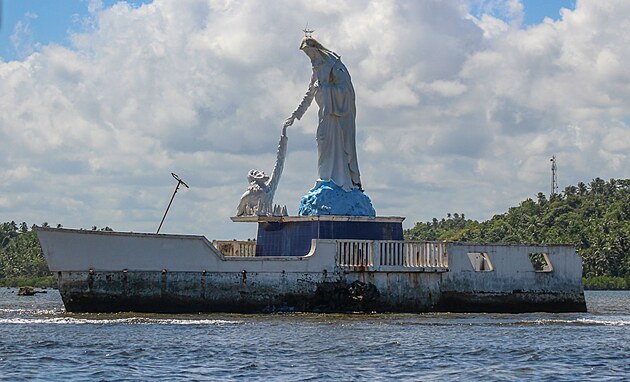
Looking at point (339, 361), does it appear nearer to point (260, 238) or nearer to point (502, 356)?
point (502, 356)

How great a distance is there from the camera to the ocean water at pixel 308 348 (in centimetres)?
2792

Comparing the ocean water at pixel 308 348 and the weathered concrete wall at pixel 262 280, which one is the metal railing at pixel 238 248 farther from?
the ocean water at pixel 308 348

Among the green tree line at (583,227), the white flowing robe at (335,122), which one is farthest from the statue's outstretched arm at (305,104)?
the green tree line at (583,227)

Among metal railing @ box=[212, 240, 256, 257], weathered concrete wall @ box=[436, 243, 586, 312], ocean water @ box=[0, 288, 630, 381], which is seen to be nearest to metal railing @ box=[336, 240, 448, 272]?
weathered concrete wall @ box=[436, 243, 586, 312]

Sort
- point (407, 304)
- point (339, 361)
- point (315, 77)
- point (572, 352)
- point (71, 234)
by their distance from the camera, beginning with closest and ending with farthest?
point (339, 361), point (572, 352), point (71, 234), point (407, 304), point (315, 77)

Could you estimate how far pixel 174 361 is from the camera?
97.0 ft

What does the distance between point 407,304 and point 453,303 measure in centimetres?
166

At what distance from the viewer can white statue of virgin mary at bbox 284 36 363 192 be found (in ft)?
154

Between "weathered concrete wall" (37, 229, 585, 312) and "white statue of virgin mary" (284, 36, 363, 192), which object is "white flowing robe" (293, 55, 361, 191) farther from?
"weathered concrete wall" (37, 229, 585, 312)

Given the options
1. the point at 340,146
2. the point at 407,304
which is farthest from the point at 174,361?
the point at 340,146

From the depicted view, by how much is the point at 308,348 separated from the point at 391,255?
12971 mm

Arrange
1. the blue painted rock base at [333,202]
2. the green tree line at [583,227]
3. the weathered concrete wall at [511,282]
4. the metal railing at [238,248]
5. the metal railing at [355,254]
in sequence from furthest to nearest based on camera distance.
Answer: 1. the green tree line at [583,227]
2. the metal railing at [238,248]
3. the blue painted rock base at [333,202]
4. the weathered concrete wall at [511,282]
5. the metal railing at [355,254]

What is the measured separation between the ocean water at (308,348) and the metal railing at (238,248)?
791cm

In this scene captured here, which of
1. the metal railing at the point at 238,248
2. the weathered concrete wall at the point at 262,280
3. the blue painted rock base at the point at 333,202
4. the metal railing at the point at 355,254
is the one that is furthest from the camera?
the metal railing at the point at 238,248
